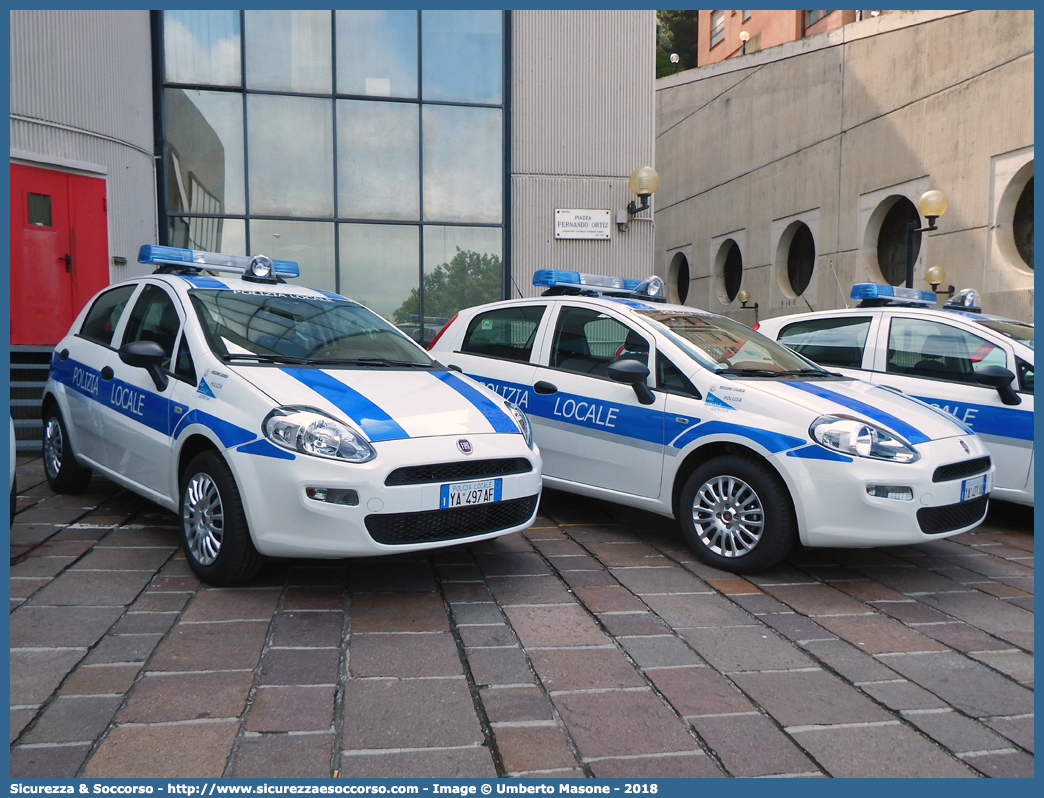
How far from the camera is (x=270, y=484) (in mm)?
3744

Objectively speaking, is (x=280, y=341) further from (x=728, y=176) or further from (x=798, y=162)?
(x=728, y=176)

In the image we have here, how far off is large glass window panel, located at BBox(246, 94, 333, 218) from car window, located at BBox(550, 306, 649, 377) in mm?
7488

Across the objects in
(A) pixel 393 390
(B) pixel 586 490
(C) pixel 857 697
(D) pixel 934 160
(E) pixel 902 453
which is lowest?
(C) pixel 857 697

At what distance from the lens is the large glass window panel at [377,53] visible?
12047 millimetres

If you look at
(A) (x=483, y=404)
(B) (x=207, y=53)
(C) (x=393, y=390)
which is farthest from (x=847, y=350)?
(B) (x=207, y=53)

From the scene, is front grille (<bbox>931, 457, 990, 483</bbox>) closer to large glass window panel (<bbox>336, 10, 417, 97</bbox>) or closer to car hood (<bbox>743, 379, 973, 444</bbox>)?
car hood (<bbox>743, 379, 973, 444</bbox>)

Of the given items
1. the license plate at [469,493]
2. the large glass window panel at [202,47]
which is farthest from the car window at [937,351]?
the large glass window panel at [202,47]

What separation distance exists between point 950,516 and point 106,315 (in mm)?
5442

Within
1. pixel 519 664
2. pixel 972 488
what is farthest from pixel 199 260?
pixel 972 488

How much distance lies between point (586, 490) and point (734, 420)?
3.92ft

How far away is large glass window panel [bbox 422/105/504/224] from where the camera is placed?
12.4 meters

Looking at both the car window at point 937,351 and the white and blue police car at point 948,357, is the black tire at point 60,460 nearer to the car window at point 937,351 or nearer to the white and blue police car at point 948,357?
the white and blue police car at point 948,357

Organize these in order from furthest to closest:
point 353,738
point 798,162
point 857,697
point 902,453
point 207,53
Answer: point 798,162, point 207,53, point 902,453, point 857,697, point 353,738

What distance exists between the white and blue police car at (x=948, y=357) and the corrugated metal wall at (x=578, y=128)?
5964 millimetres
